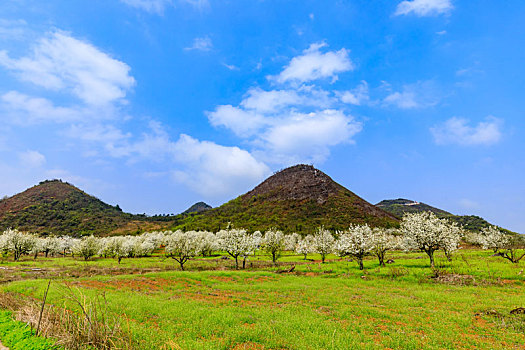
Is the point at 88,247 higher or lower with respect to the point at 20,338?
lower

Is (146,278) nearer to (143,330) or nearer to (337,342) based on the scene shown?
(143,330)

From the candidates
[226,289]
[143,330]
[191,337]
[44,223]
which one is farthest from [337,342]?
[44,223]

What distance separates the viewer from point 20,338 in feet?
42.0

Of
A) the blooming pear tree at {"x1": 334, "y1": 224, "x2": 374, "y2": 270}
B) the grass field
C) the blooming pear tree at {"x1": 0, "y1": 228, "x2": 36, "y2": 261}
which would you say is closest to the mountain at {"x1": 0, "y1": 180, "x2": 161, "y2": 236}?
the blooming pear tree at {"x1": 0, "y1": 228, "x2": 36, "y2": 261}

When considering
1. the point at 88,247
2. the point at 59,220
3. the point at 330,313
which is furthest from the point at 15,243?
the point at 59,220

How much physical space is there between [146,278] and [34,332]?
2651 centimetres

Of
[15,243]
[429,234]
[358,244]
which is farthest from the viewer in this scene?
[15,243]

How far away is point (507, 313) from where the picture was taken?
63.6 ft

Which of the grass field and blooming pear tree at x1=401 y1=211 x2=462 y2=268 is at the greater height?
blooming pear tree at x1=401 y1=211 x2=462 y2=268

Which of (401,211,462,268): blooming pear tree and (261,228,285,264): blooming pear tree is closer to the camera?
(401,211,462,268): blooming pear tree

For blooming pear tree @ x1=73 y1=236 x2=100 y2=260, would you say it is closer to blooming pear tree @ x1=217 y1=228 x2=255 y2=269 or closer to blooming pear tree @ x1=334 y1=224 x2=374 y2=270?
blooming pear tree @ x1=217 y1=228 x2=255 y2=269

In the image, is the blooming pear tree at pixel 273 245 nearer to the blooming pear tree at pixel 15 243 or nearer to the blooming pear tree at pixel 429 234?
the blooming pear tree at pixel 429 234

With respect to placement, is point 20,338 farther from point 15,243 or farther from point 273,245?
point 15,243

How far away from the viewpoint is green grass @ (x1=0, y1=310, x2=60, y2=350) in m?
11.8
